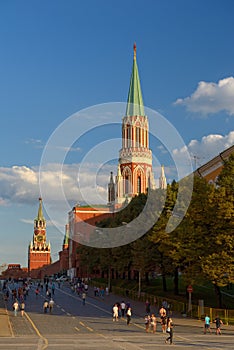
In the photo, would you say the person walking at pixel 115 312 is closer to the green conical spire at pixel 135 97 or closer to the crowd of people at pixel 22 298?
the crowd of people at pixel 22 298

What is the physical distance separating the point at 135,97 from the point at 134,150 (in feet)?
44.3

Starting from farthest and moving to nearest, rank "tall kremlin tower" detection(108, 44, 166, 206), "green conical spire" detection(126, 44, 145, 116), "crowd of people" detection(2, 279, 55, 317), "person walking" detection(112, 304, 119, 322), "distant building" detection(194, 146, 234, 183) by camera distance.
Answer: "tall kremlin tower" detection(108, 44, 166, 206) < "green conical spire" detection(126, 44, 145, 116) < "distant building" detection(194, 146, 234, 183) < "crowd of people" detection(2, 279, 55, 317) < "person walking" detection(112, 304, 119, 322)

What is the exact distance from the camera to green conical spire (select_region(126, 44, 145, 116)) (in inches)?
5896

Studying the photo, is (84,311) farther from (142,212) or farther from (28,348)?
(28,348)

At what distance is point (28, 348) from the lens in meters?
31.8

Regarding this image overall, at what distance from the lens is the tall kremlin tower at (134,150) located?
149875mm

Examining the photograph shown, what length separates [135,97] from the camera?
14962 centimetres

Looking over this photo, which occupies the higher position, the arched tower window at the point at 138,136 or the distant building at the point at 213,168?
the arched tower window at the point at 138,136

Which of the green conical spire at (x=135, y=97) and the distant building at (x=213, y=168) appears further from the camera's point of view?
→ the green conical spire at (x=135, y=97)

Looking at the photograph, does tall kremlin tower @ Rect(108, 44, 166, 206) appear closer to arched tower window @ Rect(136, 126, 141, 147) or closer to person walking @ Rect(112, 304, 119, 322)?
arched tower window @ Rect(136, 126, 141, 147)

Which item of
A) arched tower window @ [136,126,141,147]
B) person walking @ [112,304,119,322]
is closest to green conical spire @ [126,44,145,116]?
arched tower window @ [136,126,141,147]

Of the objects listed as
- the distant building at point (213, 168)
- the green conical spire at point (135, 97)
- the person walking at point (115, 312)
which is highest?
the green conical spire at point (135, 97)

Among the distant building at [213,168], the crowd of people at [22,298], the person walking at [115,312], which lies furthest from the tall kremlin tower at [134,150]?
the person walking at [115,312]

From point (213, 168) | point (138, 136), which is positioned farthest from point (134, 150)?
point (213, 168)
